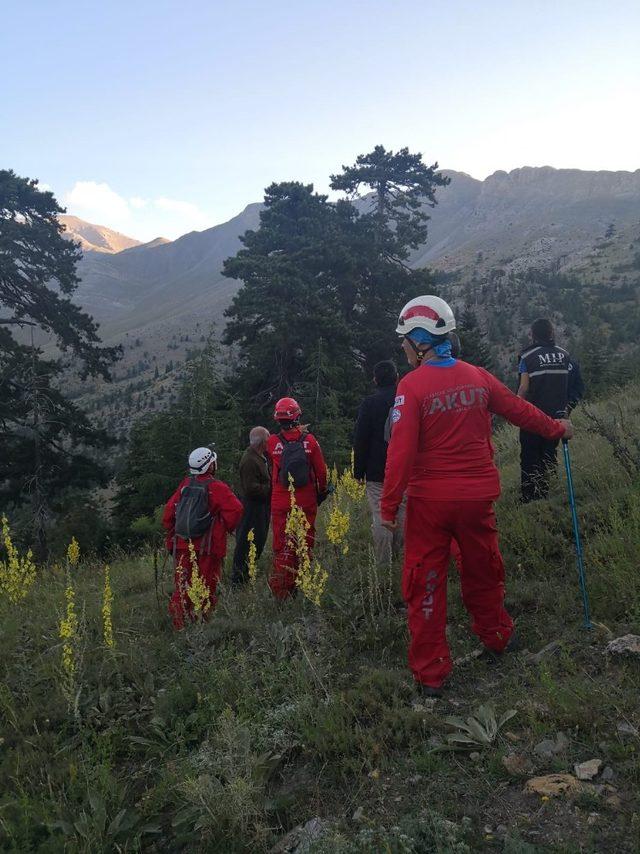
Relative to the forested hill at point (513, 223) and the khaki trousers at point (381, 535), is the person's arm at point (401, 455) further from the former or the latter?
the forested hill at point (513, 223)

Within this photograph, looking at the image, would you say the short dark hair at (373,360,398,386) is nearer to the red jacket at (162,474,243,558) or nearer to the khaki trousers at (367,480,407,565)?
the khaki trousers at (367,480,407,565)

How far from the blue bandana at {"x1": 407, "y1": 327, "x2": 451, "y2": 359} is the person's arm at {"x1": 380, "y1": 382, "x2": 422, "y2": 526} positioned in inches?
14.7

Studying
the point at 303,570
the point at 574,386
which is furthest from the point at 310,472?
the point at 574,386

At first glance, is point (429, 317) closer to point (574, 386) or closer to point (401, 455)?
point (401, 455)

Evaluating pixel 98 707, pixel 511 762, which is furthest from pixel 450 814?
pixel 98 707

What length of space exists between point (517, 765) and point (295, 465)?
3441 millimetres

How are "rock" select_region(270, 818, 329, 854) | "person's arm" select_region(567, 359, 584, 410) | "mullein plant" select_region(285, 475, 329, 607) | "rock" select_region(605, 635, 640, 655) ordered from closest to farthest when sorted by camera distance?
"rock" select_region(270, 818, 329, 854)
"rock" select_region(605, 635, 640, 655)
"mullein plant" select_region(285, 475, 329, 607)
"person's arm" select_region(567, 359, 584, 410)

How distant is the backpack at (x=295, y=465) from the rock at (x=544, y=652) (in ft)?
8.97

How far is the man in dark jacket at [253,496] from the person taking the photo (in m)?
6.21

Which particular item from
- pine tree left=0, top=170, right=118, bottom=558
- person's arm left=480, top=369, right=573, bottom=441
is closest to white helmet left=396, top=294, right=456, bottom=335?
person's arm left=480, top=369, right=573, bottom=441

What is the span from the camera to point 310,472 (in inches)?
223

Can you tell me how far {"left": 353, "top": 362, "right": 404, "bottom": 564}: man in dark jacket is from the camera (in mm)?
5398

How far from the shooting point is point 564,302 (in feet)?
128

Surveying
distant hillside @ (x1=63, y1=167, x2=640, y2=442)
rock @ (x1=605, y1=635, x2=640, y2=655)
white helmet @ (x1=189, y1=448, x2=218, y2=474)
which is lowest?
rock @ (x1=605, y1=635, x2=640, y2=655)
